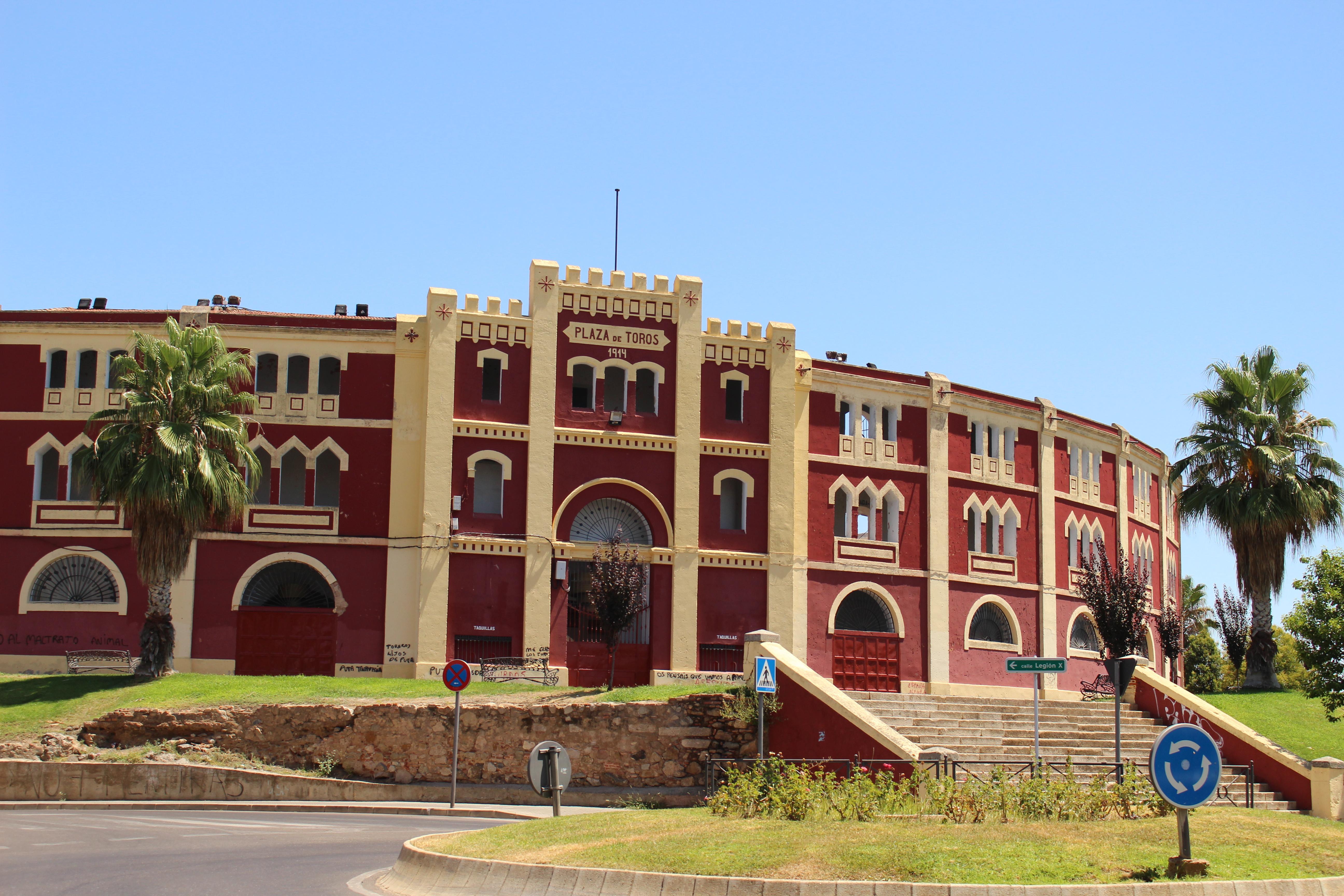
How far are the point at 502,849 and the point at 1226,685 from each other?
59665 mm

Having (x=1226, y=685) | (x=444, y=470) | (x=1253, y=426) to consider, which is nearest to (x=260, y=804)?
(x=444, y=470)

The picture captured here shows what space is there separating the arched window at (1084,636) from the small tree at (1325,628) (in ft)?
43.2

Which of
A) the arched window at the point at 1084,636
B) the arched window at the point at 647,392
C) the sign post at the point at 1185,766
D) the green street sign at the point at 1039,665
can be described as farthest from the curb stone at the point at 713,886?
the arched window at the point at 1084,636

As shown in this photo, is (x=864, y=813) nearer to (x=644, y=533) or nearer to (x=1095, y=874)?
(x=1095, y=874)

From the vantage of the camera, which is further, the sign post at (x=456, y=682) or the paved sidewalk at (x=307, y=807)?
the sign post at (x=456, y=682)

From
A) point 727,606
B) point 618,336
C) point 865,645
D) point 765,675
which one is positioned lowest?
point 765,675

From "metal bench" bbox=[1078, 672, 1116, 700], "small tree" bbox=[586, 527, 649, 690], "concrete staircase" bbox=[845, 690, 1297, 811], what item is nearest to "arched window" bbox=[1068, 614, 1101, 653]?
"metal bench" bbox=[1078, 672, 1116, 700]

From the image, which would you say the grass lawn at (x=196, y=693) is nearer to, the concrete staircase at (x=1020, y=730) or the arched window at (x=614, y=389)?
the concrete staircase at (x=1020, y=730)

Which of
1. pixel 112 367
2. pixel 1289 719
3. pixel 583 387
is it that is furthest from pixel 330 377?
pixel 1289 719

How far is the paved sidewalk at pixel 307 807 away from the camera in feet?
86.6

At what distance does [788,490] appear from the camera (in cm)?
4109

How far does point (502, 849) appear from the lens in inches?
629

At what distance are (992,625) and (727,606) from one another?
9.98 meters

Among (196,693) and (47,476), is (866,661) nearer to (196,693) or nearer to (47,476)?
(196,693)
